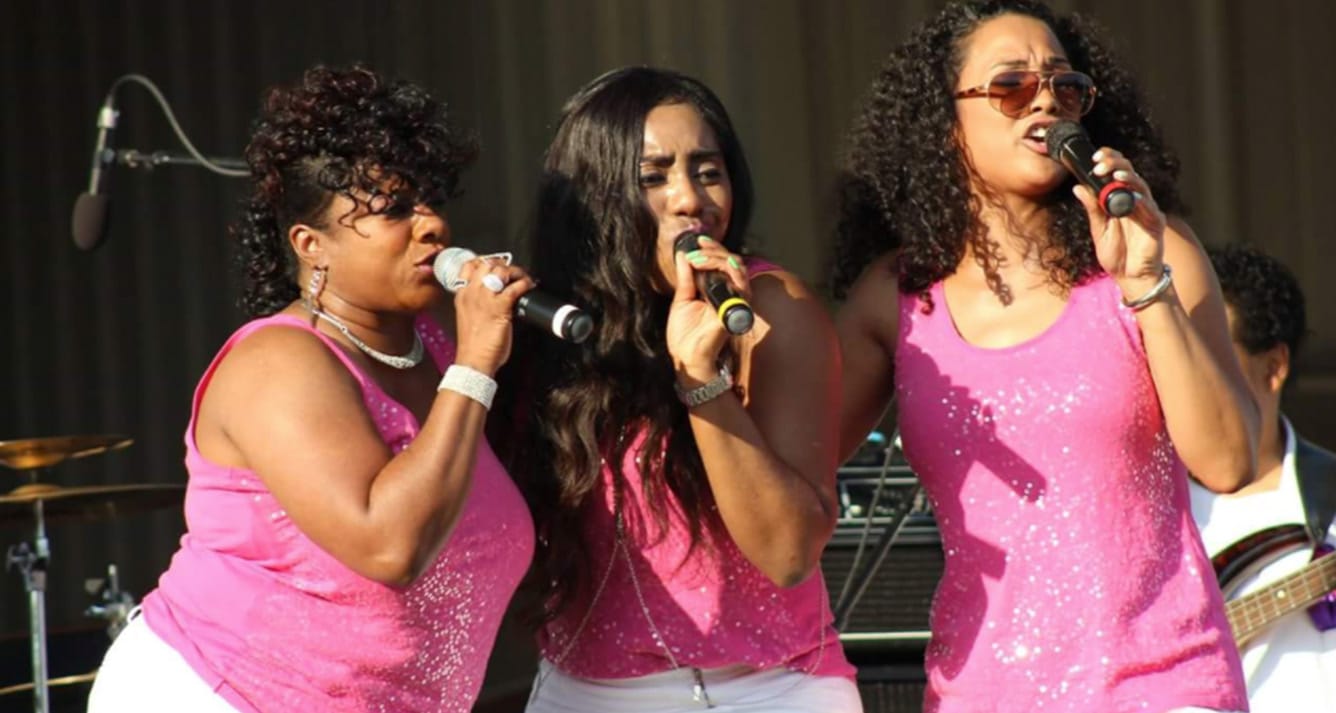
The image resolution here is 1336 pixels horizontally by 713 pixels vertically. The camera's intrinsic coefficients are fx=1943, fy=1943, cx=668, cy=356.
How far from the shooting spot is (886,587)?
439 centimetres

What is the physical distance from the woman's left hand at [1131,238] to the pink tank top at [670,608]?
620 millimetres

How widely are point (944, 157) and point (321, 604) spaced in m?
1.03

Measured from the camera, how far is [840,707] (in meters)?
2.61

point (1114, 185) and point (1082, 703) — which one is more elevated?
point (1114, 185)

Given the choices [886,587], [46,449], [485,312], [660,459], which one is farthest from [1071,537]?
[46,449]

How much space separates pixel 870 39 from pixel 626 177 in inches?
138

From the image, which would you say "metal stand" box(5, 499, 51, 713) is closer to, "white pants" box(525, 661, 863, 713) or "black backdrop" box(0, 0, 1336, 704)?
"black backdrop" box(0, 0, 1336, 704)

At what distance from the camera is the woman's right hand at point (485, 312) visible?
2.34 meters

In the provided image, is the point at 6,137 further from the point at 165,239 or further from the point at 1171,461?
the point at 1171,461

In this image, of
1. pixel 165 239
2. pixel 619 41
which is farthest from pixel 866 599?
pixel 165 239

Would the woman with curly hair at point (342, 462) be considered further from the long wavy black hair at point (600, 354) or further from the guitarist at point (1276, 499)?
the guitarist at point (1276, 499)

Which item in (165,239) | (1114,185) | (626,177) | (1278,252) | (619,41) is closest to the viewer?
(1114,185)

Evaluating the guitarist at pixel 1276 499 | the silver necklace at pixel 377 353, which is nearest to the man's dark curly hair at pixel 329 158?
the silver necklace at pixel 377 353

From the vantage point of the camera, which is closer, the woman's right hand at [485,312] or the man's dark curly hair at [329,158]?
the woman's right hand at [485,312]
